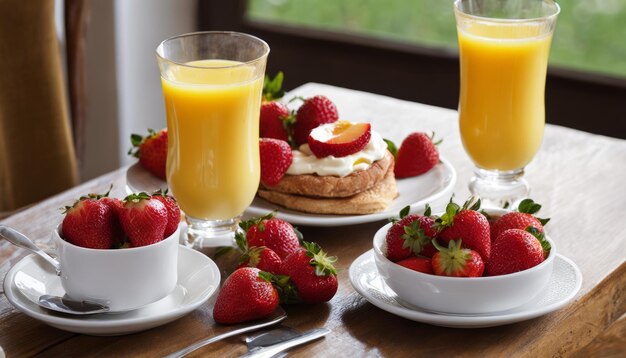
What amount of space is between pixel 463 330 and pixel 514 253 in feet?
0.40

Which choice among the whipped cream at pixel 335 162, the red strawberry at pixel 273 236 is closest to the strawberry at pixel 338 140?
the whipped cream at pixel 335 162

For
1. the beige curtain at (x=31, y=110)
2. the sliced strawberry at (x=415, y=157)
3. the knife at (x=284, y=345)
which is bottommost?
the beige curtain at (x=31, y=110)

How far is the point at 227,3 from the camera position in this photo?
3555 millimetres

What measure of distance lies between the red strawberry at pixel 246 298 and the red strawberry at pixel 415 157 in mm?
539

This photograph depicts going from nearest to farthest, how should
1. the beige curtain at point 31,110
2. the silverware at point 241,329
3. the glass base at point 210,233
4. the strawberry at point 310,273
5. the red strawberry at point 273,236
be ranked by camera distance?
the silverware at point 241,329 < the strawberry at point 310,273 < the red strawberry at point 273,236 < the glass base at point 210,233 < the beige curtain at point 31,110

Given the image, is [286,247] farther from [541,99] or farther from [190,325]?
[541,99]

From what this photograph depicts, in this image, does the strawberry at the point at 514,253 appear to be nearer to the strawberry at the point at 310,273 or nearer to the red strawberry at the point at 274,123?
the strawberry at the point at 310,273

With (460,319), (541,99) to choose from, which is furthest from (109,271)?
(541,99)

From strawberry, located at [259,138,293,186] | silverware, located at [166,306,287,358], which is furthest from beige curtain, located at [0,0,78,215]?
silverware, located at [166,306,287,358]

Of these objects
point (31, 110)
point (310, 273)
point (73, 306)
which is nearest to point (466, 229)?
point (310, 273)

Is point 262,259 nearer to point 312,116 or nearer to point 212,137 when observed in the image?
point 212,137

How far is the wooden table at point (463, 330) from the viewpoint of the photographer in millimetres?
1088

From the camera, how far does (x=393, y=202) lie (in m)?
1.52

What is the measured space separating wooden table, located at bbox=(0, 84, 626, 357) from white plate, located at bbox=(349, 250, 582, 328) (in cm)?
3
